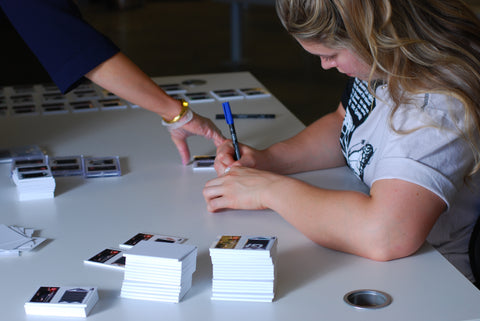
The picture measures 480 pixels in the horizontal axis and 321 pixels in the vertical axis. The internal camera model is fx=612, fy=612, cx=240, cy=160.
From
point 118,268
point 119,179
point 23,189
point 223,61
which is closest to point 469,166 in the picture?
point 118,268

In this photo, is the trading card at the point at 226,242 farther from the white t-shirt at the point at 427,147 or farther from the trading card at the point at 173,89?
the trading card at the point at 173,89

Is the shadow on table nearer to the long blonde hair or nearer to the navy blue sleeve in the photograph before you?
the long blonde hair

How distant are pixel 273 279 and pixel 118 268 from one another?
303mm

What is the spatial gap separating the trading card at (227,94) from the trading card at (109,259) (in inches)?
51.7

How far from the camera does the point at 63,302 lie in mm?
1003

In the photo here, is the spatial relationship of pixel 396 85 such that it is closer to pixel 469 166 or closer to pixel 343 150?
pixel 469 166

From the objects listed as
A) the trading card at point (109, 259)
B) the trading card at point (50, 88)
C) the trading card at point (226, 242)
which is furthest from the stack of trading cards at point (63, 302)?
the trading card at point (50, 88)

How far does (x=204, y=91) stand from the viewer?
2.56 metres

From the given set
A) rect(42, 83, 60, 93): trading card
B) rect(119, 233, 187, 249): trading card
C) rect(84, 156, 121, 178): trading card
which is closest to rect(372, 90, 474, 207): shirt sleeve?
rect(119, 233, 187, 249): trading card

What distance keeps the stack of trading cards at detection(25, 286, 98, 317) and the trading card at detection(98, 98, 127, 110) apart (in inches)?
53.3

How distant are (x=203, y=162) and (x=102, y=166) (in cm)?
28

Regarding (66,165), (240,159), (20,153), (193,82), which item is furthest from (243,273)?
(193,82)

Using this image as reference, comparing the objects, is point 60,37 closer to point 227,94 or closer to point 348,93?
point 348,93

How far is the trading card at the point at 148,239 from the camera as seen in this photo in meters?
1.23
